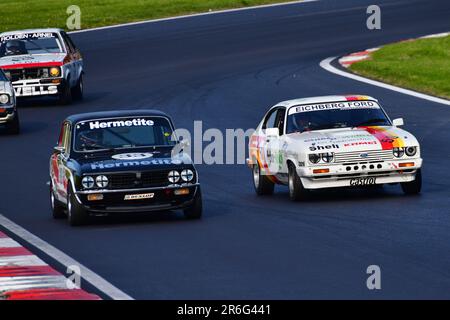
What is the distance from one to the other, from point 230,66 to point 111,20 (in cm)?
1114

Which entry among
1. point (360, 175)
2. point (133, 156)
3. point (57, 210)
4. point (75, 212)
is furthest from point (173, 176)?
point (360, 175)

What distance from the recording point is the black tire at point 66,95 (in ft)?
111

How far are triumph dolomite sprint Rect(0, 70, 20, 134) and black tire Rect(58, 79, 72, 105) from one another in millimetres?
3772

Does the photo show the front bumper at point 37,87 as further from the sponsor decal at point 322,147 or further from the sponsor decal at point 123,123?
the sponsor decal at point 322,147

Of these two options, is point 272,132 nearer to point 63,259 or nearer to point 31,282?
point 63,259

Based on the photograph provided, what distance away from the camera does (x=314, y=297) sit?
39.8 feet

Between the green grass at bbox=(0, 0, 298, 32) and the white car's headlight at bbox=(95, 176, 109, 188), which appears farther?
the green grass at bbox=(0, 0, 298, 32)

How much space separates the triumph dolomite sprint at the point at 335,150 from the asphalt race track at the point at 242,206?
0.92 ft

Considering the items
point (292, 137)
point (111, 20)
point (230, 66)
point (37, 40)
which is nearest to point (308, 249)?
point (292, 137)

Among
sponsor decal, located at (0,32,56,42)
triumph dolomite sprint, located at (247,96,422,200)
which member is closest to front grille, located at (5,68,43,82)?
sponsor decal, located at (0,32,56,42)

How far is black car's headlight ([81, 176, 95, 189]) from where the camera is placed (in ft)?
57.6

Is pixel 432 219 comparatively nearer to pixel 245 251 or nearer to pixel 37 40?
pixel 245 251

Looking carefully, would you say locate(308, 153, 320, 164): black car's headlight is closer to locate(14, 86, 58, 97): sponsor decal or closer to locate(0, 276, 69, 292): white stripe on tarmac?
locate(0, 276, 69, 292): white stripe on tarmac
